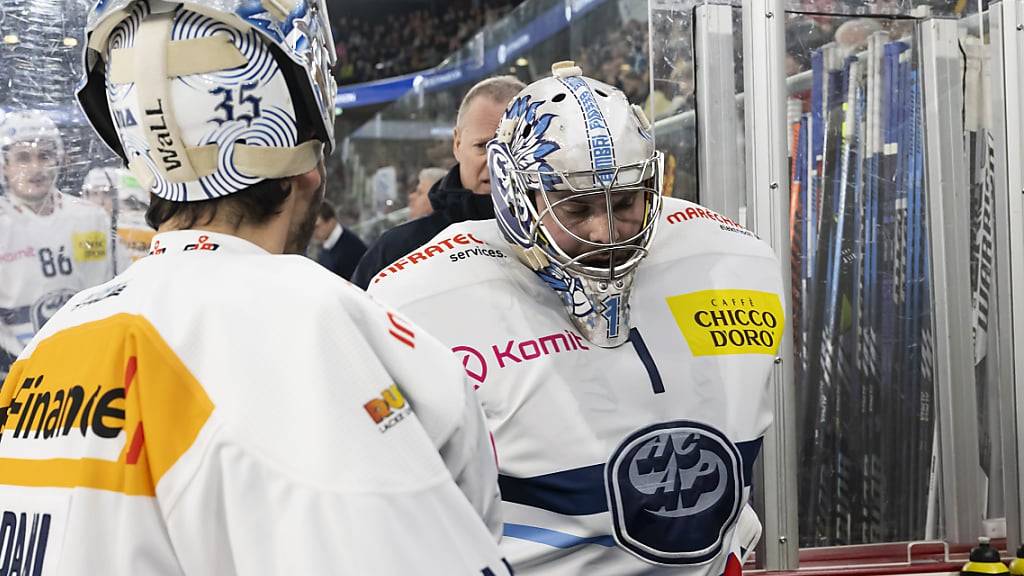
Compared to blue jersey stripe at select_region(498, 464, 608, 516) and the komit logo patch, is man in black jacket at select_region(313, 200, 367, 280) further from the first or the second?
blue jersey stripe at select_region(498, 464, 608, 516)

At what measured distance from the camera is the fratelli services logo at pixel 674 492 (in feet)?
6.01

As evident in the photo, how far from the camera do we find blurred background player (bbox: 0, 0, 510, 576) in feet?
3.04

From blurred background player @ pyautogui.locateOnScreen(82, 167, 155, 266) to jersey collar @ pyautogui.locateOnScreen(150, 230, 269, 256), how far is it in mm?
2503

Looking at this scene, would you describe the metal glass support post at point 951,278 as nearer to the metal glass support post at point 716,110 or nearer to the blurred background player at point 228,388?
the metal glass support post at point 716,110

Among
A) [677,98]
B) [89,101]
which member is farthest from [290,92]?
[677,98]

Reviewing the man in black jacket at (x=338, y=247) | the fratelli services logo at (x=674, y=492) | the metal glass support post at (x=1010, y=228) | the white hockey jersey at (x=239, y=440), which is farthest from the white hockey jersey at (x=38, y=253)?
the white hockey jersey at (x=239, y=440)

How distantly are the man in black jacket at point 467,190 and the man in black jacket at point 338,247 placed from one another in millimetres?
2044

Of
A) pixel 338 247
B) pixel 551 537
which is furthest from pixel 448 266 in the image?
pixel 338 247

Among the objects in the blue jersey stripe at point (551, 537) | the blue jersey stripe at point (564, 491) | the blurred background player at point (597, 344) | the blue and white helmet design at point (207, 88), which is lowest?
the blue jersey stripe at point (551, 537)

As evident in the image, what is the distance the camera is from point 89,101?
1259 mm

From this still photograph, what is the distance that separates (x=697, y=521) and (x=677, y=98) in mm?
1397

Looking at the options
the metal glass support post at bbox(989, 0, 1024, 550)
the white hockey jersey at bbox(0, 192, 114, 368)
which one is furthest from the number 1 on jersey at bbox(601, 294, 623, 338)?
the white hockey jersey at bbox(0, 192, 114, 368)

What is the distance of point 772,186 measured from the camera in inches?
118

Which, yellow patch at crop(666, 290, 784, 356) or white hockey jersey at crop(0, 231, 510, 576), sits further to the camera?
yellow patch at crop(666, 290, 784, 356)
